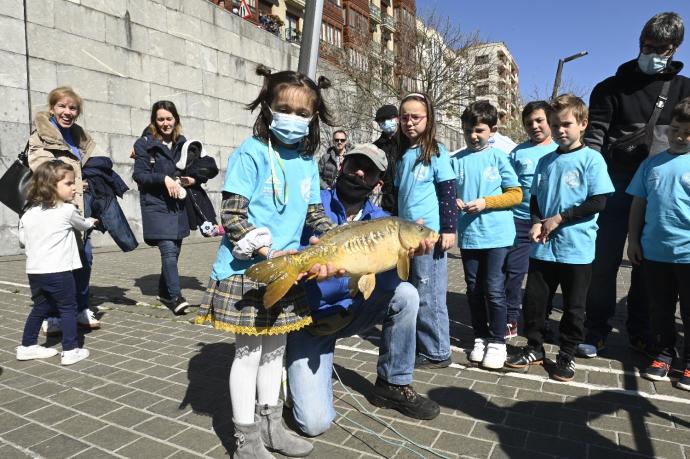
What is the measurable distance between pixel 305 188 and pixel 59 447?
7.35 ft

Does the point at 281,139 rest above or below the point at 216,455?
above

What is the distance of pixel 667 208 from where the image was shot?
407 centimetres

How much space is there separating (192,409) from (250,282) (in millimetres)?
1403

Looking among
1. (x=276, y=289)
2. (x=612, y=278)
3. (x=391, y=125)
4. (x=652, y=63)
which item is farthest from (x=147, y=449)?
(x=652, y=63)

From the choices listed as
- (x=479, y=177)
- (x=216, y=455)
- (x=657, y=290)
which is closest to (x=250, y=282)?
(x=216, y=455)

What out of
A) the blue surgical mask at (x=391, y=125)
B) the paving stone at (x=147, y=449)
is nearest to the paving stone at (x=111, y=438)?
the paving stone at (x=147, y=449)

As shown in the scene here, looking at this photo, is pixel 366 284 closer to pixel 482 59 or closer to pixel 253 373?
pixel 253 373

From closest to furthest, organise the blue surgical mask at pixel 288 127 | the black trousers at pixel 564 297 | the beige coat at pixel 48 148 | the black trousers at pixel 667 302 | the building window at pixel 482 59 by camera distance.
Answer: the blue surgical mask at pixel 288 127 < the black trousers at pixel 667 302 < the black trousers at pixel 564 297 < the beige coat at pixel 48 148 < the building window at pixel 482 59

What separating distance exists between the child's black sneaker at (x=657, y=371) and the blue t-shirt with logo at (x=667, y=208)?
0.91m

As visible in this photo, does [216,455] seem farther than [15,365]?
No

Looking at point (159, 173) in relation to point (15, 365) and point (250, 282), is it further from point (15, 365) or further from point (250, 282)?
point (250, 282)

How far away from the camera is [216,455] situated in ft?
9.70

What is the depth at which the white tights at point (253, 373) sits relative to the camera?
2.81m

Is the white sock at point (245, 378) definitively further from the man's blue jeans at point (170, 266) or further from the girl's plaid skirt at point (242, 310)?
the man's blue jeans at point (170, 266)
